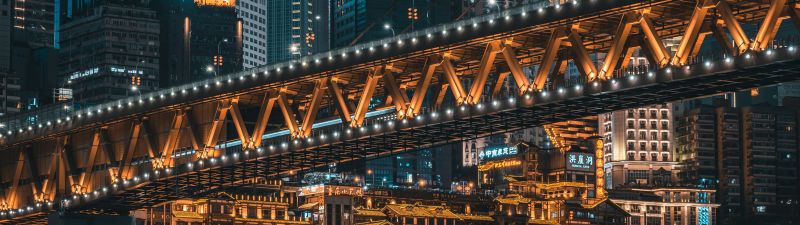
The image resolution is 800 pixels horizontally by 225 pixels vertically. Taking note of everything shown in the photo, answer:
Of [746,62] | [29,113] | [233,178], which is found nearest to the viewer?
[746,62]

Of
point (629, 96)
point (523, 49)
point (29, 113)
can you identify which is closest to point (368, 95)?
point (523, 49)

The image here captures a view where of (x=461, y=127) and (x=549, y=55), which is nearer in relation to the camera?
(x=549, y=55)

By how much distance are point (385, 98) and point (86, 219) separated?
34.5 m

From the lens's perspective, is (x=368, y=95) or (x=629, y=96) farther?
(x=368, y=95)

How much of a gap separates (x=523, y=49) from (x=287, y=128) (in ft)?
78.0

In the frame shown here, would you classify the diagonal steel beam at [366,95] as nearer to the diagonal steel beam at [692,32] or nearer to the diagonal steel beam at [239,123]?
the diagonal steel beam at [239,123]

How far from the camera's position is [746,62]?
9106cm

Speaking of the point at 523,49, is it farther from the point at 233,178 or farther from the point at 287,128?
the point at 233,178

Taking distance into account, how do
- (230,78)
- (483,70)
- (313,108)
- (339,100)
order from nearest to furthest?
(483,70)
(339,100)
(313,108)
(230,78)

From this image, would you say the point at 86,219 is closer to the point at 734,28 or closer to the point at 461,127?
the point at 461,127

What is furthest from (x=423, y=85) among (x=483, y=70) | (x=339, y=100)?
(x=339, y=100)

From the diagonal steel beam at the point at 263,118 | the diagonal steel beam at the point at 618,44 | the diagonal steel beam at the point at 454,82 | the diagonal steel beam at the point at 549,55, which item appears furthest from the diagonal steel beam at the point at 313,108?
the diagonal steel beam at the point at 618,44

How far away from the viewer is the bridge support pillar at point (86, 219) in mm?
141375

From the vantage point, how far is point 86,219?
14350 centimetres
